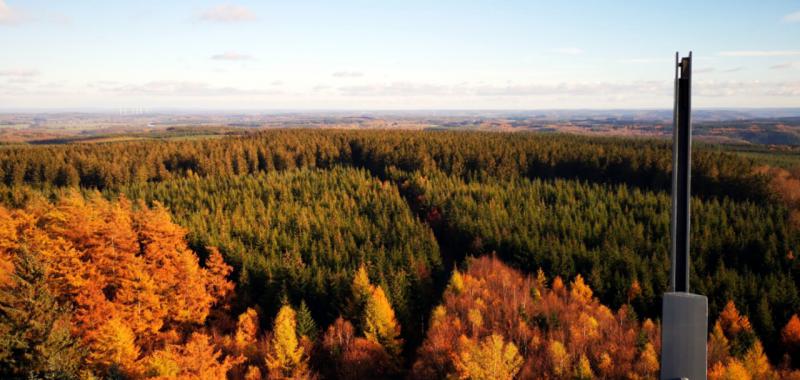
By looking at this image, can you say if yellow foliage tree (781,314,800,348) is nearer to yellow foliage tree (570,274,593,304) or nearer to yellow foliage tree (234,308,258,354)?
yellow foliage tree (570,274,593,304)

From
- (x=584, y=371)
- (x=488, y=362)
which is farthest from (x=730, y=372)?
(x=488, y=362)

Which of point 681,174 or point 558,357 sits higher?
point 681,174

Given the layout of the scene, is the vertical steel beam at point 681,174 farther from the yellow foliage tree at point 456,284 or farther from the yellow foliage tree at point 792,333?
the yellow foliage tree at point 792,333

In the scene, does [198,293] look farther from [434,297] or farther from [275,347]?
[434,297]

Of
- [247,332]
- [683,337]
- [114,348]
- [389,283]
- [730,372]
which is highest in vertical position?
[683,337]

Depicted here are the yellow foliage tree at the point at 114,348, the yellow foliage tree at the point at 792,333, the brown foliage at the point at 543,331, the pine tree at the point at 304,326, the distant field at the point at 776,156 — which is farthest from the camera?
the distant field at the point at 776,156

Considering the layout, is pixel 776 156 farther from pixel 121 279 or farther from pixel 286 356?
pixel 121 279

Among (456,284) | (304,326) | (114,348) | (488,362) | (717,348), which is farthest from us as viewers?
(456,284)

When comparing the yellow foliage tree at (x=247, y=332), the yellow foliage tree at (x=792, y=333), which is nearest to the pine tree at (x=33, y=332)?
the yellow foliage tree at (x=247, y=332)
